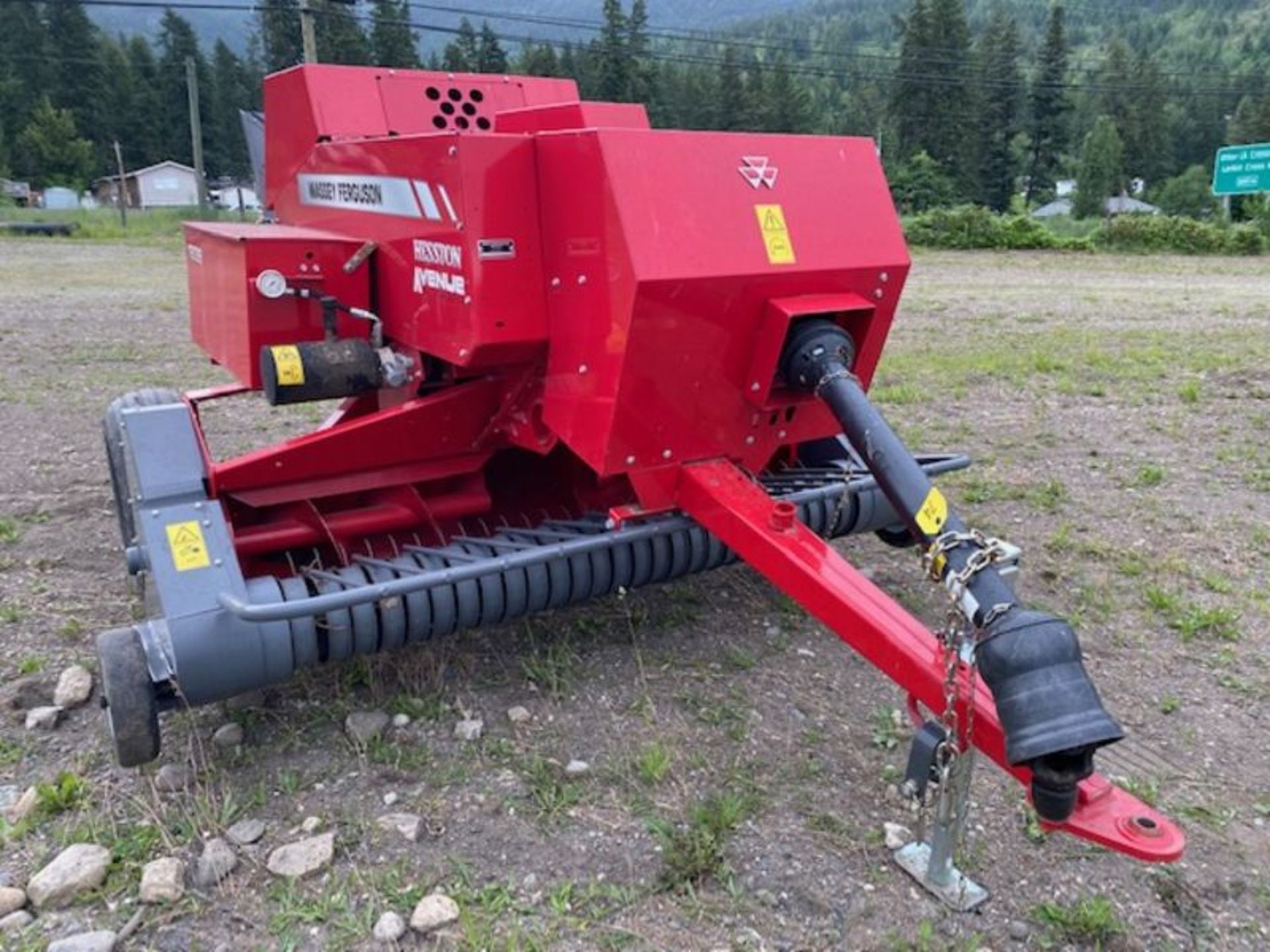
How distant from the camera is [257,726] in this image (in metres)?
3.19

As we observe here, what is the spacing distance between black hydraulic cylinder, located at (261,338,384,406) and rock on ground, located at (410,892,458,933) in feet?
5.19

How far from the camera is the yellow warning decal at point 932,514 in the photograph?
2527 millimetres

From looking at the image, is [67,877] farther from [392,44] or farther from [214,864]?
[392,44]

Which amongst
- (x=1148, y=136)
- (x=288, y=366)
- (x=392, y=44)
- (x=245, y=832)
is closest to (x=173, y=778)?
(x=245, y=832)

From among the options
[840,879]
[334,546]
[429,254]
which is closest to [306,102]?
[429,254]

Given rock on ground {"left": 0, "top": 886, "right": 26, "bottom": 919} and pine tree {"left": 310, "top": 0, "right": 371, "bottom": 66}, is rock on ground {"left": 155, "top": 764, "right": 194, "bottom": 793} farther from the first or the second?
pine tree {"left": 310, "top": 0, "right": 371, "bottom": 66}

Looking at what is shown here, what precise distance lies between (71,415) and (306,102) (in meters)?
3.99

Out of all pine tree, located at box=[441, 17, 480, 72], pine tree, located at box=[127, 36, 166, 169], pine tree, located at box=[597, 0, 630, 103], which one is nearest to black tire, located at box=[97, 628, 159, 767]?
pine tree, located at box=[597, 0, 630, 103]

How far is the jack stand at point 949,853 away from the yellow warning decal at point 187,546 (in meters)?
2.00

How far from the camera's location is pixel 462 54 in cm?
5659

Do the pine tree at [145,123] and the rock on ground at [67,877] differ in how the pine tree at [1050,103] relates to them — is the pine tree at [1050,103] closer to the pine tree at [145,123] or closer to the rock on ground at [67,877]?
the pine tree at [145,123]

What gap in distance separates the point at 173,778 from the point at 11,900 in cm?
50

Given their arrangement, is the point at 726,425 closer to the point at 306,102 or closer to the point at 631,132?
the point at 631,132

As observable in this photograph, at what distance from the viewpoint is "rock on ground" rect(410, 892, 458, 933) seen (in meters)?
2.43
